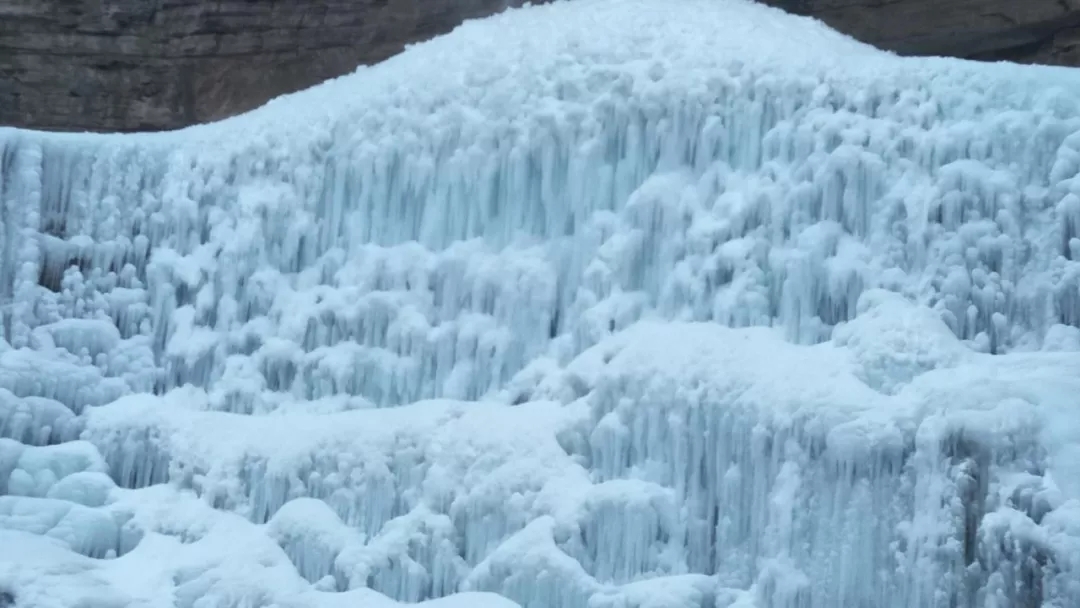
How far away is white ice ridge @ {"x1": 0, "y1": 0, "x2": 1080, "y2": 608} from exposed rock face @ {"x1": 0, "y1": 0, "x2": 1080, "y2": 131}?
2006 millimetres

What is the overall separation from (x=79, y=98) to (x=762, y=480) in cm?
614

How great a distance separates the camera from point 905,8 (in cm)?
788

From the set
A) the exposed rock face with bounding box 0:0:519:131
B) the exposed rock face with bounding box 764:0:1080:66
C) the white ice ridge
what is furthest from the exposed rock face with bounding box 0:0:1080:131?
the exposed rock face with bounding box 764:0:1080:66

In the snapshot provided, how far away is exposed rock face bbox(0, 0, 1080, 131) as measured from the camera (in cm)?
860

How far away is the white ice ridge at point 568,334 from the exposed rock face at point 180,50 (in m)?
2.01

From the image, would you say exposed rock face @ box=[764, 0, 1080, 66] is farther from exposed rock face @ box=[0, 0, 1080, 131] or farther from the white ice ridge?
exposed rock face @ box=[0, 0, 1080, 131]

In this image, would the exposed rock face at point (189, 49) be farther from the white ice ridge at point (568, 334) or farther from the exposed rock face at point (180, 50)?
the white ice ridge at point (568, 334)

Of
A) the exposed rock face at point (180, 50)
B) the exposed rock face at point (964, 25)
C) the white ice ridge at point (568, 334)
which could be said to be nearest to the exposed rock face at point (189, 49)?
the exposed rock face at point (180, 50)

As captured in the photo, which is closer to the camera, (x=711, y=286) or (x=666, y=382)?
(x=666, y=382)

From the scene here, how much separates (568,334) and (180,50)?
178 inches

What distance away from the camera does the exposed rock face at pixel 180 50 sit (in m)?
8.60

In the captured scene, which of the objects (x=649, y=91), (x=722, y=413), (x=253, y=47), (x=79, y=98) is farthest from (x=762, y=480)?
(x=79, y=98)

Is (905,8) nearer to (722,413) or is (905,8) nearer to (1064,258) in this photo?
(1064,258)

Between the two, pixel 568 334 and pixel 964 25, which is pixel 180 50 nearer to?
pixel 568 334
